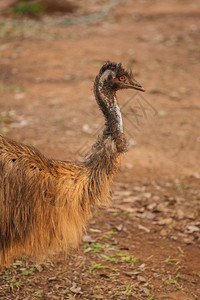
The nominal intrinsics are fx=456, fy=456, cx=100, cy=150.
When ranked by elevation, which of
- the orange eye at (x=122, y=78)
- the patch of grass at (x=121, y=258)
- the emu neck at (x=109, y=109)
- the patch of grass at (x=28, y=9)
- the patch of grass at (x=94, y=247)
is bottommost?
the patch of grass at (x=121, y=258)

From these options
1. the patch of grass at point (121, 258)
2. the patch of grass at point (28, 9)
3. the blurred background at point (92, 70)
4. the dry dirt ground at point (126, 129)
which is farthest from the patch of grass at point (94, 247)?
the patch of grass at point (28, 9)

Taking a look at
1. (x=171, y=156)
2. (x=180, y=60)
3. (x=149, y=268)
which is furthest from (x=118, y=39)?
(x=149, y=268)

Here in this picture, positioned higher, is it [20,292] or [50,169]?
[50,169]

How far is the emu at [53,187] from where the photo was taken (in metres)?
3.26

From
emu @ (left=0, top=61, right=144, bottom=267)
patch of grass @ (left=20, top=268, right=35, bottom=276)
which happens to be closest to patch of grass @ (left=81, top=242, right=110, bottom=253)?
patch of grass @ (left=20, top=268, right=35, bottom=276)

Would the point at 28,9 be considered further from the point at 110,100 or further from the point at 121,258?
the point at 110,100

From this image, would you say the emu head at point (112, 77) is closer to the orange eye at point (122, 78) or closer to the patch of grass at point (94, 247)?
the orange eye at point (122, 78)

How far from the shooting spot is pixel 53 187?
129 inches

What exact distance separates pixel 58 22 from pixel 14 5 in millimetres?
2249

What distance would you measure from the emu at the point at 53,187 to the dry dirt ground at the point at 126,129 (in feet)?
2.05

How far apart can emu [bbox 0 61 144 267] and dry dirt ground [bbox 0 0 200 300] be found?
0.63 m

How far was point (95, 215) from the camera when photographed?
16.5 ft

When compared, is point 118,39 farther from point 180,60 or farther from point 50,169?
point 50,169

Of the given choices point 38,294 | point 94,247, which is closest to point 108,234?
point 94,247
